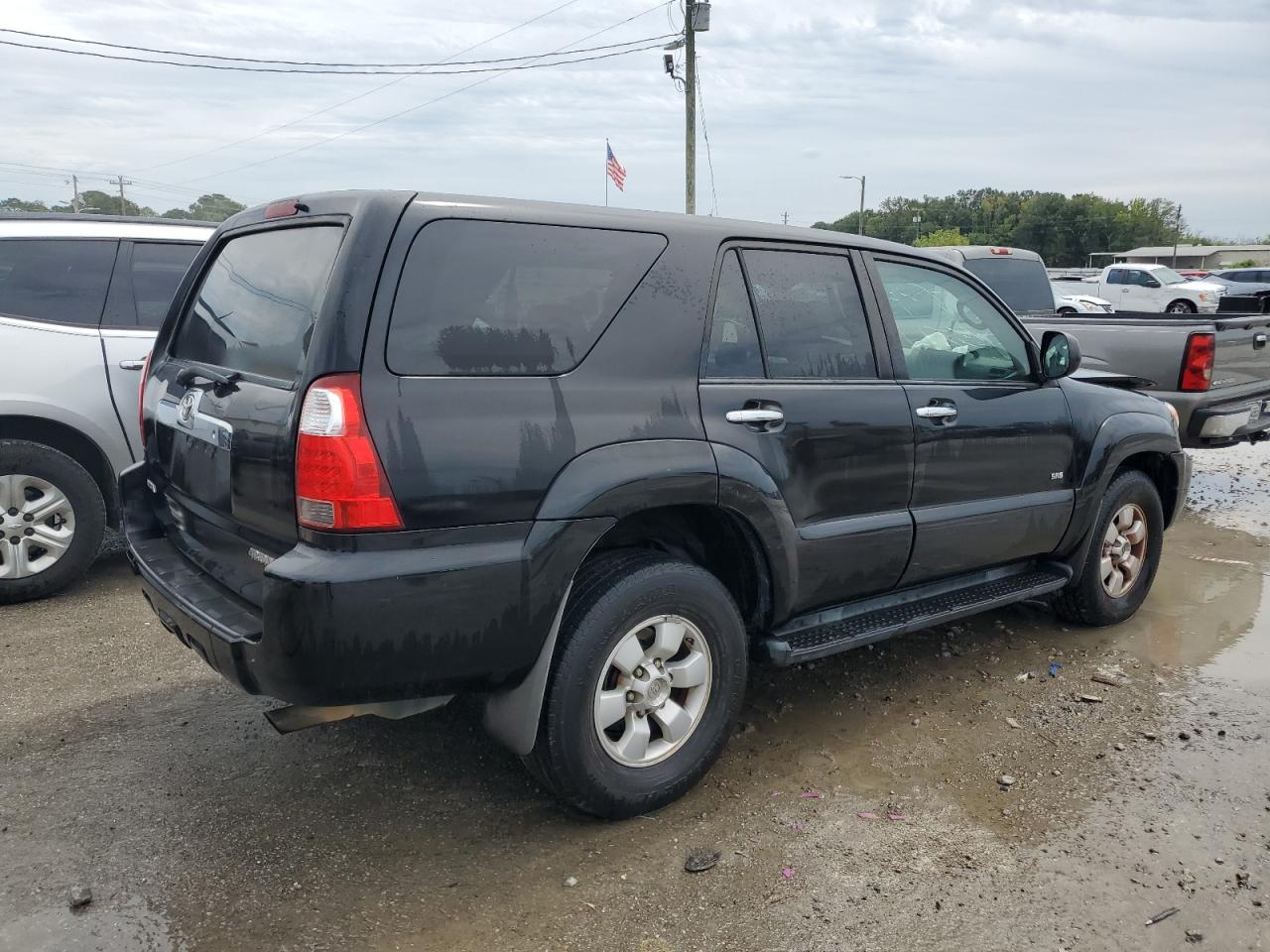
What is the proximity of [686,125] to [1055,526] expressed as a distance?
65.0ft

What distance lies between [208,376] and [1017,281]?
9246 millimetres

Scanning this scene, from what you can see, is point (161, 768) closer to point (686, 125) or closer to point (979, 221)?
point (686, 125)

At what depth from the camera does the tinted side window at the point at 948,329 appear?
12.4 ft

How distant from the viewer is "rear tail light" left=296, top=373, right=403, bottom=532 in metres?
2.43

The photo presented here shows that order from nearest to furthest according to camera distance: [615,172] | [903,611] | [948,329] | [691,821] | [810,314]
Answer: [691,821]
[810,314]
[903,611]
[948,329]
[615,172]

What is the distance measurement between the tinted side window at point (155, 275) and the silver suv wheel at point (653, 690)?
3.60 m

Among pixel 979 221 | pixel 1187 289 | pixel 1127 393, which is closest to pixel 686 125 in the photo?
pixel 1187 289

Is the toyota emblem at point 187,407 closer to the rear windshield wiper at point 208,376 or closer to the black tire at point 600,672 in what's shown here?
the rear windshield wiper at point 208,376

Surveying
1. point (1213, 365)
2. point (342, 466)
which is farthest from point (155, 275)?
point (1213, 365)

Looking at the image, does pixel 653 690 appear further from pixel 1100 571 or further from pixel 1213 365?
pixel 1213 365

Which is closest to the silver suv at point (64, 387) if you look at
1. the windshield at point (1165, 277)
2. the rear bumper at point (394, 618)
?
the rear bumper at point (394, 618)

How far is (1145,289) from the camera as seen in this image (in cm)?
2619

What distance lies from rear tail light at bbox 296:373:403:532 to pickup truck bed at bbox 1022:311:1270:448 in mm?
5398

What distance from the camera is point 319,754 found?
3463mm
